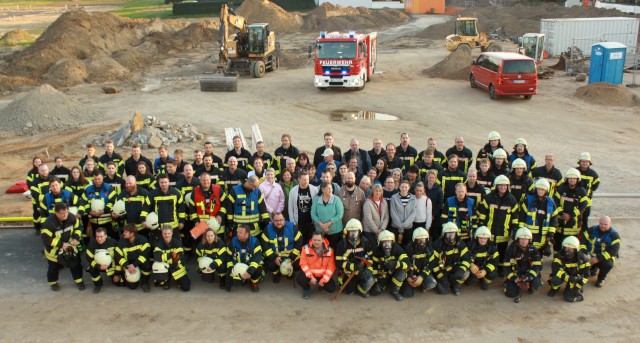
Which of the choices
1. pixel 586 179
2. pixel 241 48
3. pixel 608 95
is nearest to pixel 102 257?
pixel 586 179

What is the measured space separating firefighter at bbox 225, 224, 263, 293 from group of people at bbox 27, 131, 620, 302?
0.05ft

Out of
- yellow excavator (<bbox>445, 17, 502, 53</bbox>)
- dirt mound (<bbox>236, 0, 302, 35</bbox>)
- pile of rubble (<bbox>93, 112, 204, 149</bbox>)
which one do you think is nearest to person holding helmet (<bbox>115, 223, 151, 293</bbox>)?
pile of rubble (<bbox>93, 112, 204, 149</bbox>)

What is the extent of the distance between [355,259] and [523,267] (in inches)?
99.5

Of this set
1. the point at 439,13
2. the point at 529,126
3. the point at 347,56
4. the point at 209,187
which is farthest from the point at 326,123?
the point at 439,13

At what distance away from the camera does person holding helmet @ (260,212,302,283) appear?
9.03 metres

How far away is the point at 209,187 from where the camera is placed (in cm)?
957

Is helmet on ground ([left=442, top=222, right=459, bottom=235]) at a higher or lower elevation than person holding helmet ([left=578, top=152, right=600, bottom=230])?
lower

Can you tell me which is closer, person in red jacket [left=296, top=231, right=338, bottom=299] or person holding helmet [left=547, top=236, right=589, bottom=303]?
person holding helmet [left=547, top=236, right=589, bottom=303]

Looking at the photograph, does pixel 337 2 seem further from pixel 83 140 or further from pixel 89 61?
pixel 83 140

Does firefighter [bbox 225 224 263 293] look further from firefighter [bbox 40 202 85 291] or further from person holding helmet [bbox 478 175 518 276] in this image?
person holding helmet [bbox 478 175 518 276]

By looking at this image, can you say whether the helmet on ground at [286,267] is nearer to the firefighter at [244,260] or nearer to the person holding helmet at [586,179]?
the firefighter at [244,260]

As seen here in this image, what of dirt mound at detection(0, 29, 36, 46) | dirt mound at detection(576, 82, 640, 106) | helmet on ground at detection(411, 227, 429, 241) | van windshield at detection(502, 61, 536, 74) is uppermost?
dirt mound at detection(0, 29, 36, 46)

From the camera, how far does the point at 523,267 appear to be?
8.84m

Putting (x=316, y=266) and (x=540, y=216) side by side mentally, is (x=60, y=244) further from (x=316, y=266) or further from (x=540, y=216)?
(x=540, y=216)
